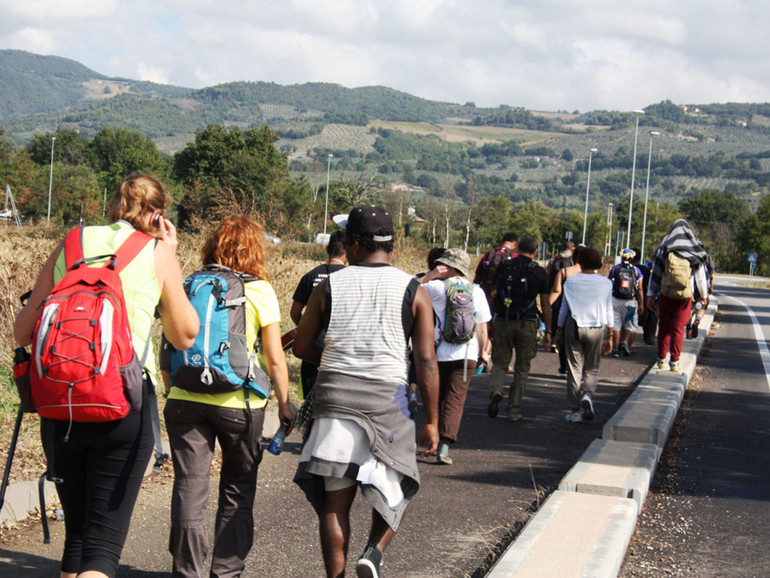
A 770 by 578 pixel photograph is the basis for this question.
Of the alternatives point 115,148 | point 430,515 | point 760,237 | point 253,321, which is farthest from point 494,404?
point 115,148

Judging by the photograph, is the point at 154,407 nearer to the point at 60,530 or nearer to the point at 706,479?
the point at 60,530

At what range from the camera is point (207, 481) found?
4.18 meters

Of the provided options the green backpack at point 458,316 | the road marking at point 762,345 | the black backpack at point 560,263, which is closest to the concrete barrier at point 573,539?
the green backpack at point 458,316

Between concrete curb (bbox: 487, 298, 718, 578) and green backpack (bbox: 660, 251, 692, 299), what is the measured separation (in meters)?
2.46

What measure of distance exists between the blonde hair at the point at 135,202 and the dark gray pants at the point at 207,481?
0.95 meters

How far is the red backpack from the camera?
314 cm

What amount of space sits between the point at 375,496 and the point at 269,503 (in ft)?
7.65

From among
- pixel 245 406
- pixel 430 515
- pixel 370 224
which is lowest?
pixel 430 515

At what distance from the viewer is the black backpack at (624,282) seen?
14.2 m

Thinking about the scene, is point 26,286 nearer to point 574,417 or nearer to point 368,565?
point 574,417

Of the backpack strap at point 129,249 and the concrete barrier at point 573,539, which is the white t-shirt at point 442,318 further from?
the backpack strap at point 129,249

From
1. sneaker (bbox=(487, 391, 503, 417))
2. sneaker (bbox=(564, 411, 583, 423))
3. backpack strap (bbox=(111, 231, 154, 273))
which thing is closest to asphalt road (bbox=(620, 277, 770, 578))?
sneaker (bbox=(564, 411, 583, 423))

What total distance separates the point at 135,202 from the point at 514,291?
5680mm

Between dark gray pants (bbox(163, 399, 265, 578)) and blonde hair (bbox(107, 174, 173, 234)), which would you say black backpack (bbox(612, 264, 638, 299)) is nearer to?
dark gray pants (bbox(163, 399, 265, 578))
